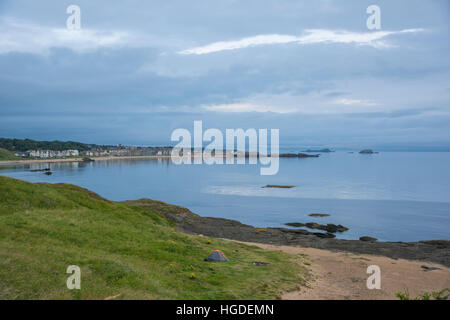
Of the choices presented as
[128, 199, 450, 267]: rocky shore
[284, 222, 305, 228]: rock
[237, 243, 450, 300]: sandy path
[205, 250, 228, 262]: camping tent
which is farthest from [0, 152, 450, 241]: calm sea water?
[205, 250, 228, 262]: camping tent

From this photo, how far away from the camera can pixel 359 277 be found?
76.4 feet

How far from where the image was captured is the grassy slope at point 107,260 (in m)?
12.6

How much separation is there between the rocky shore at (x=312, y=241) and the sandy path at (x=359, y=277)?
7.99 feet

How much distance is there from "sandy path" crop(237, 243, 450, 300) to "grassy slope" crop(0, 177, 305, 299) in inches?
53.0

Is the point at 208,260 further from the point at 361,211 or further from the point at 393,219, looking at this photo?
the point at 361,211

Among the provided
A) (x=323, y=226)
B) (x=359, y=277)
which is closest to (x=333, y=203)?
(x=323, y=226)

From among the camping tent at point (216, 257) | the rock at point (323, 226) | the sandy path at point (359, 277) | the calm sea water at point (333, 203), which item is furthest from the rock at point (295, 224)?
the camping tent at point (216, 257)

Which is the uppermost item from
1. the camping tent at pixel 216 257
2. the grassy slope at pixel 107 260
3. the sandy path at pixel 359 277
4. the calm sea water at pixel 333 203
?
the grassy slope at pixel 107 260

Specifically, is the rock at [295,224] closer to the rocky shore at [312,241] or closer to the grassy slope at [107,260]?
the rocky shore at [312,241]

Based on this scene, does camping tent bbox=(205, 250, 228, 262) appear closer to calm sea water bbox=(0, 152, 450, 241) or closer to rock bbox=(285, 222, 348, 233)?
calm sea water bbox=(0, 152, 450, 241)

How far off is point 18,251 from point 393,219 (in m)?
60.3

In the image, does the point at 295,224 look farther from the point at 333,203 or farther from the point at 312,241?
the point at 333,203

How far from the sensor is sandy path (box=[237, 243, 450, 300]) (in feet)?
62.7

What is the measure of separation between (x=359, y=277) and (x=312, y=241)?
15.7 metres
